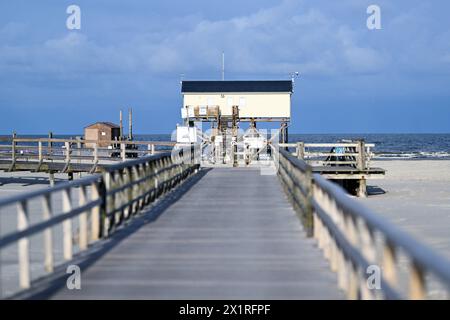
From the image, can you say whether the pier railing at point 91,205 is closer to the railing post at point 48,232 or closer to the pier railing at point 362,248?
the railing post at point 48,232

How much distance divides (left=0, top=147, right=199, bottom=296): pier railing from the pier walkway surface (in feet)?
1.40

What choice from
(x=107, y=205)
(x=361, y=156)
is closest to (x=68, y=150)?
(x=361, y=156)

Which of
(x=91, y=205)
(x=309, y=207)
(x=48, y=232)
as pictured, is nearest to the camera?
(x=48, y=232)

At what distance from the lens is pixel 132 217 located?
1334 centimetres

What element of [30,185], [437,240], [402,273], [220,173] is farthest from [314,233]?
[30,185]

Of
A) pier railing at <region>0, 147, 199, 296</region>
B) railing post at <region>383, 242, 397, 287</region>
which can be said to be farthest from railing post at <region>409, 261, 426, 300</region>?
pier railing at <region>0, 147, 199, 296</region>

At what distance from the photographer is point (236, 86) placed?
61281 millimetres

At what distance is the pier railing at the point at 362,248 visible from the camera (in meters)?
4.29

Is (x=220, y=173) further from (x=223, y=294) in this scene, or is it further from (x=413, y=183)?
(x=223, y=294)

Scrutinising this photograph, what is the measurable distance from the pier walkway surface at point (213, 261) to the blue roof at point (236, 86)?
45397 mm

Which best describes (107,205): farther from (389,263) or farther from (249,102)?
(249,102)

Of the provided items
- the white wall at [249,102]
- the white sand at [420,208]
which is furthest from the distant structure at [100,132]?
the white sand at [420,208]

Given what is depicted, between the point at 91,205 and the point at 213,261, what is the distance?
2.00m

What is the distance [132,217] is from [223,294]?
6219 mm
